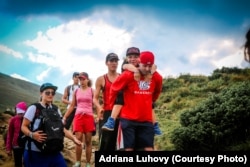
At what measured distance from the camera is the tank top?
18.3 feet

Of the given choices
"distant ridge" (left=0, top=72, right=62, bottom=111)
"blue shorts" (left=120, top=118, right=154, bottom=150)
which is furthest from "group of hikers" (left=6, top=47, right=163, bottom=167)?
"distant ridge" (left=0, top=72, right=62, bottom=111)

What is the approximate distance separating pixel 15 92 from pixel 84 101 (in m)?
3.78

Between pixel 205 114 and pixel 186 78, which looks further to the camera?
pixel 186 78

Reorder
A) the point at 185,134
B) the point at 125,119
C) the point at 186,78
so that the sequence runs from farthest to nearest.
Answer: the point at 186,78 < the point at 185,134 < the point at 125,119

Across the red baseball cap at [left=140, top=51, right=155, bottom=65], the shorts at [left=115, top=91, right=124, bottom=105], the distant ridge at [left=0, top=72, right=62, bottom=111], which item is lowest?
the shorts at [left=115, top=91, right=124, bottom=105]

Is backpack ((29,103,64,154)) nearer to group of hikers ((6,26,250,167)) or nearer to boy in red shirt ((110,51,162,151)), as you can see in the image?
group of hikers ((6,26,250,167))

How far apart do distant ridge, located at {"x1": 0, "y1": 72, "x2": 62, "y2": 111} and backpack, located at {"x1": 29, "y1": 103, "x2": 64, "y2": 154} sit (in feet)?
15.9

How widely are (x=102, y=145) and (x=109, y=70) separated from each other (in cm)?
92

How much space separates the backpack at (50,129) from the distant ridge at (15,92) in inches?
191

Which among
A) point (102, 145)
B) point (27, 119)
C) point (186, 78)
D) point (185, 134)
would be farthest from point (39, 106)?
point (186, 78)

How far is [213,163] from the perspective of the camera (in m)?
4.59

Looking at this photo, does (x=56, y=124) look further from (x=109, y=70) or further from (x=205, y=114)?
(x=205, y=114)

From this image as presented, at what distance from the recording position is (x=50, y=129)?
11.8ft

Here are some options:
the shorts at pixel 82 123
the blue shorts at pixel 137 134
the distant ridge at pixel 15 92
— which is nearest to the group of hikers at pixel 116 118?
the blue shorts at pixel 137 134
